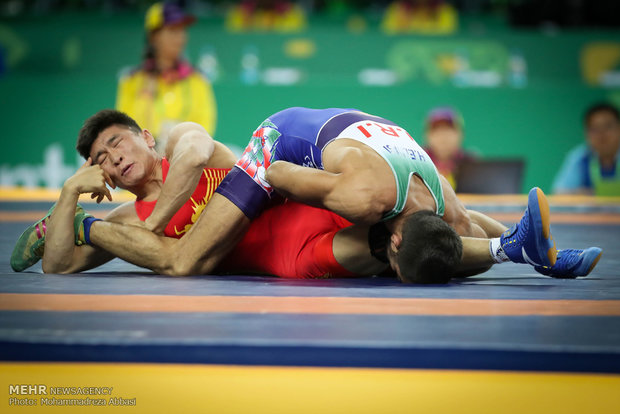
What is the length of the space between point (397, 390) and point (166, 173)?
1.65 meters

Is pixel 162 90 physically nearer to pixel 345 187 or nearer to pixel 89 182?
pixel 89 182

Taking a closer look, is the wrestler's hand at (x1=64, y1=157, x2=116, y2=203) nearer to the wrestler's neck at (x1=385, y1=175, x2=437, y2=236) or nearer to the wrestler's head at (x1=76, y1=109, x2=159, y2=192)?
the wrestler's head at (x1=76, y1=109, x2=159, y2=192)

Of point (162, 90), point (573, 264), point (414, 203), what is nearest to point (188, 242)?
point (414, 203)

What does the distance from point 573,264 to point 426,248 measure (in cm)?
57

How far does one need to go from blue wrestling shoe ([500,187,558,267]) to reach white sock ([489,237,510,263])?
21 millimetres

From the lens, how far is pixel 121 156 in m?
2.74

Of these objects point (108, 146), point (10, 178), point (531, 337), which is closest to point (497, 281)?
point (531, 337)

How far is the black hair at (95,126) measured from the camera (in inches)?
108

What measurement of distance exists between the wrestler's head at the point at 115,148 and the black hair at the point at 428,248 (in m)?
1.05

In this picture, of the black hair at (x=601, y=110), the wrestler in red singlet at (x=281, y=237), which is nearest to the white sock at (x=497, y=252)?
the wrestler in red singlet at (x=281, y=237)

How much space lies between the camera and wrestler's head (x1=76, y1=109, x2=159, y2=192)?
2738mm

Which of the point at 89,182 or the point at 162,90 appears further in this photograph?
the point at 162,90

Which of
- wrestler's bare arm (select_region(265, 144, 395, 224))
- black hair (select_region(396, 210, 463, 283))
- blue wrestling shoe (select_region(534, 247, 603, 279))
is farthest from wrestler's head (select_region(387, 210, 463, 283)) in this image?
blue wrestling shoe (select_region(534, 247, 603, 279))

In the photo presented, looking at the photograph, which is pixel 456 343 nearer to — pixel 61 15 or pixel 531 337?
pixel 531 337
